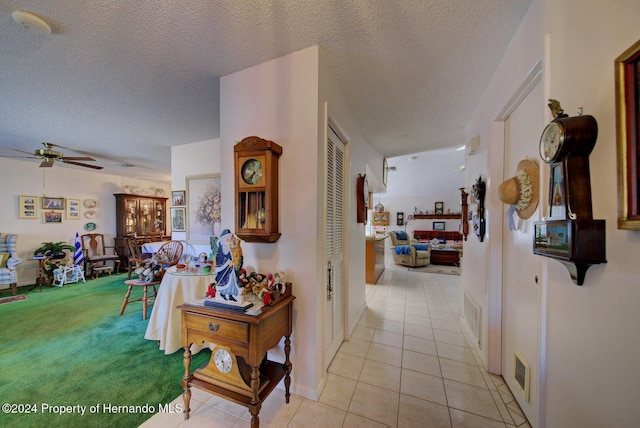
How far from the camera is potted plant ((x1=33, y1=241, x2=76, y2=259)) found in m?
4.50

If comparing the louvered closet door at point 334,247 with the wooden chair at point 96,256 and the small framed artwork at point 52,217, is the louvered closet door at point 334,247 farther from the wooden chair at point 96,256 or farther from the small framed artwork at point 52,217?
the small framed artwork at point 52,217

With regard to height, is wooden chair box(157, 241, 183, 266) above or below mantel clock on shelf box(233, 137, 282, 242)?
below

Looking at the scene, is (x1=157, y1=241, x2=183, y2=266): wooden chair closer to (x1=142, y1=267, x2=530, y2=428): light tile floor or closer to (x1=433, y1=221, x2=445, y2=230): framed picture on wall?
(x1=142, y1=267, x2=530, y2=428): light tile floor

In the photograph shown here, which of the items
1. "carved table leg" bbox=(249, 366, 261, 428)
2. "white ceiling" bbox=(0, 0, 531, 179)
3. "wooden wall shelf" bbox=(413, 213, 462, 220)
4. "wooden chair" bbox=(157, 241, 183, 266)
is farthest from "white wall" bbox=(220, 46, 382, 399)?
"wooden wall shelf" bbox=(413, 213, 462, 220)

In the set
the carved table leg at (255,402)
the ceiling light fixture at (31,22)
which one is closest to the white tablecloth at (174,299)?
the carved table leg at (255,402)

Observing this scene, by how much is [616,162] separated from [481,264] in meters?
1.65

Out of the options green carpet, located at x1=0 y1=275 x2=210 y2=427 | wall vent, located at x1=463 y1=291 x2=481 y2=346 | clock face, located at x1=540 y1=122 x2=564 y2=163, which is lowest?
green carpet, located at x1=0 y1=275 x2=210 y2=427

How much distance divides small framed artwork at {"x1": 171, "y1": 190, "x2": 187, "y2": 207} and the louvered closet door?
2803mm

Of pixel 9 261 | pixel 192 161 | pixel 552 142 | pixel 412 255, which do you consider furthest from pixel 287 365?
pixel 9 261

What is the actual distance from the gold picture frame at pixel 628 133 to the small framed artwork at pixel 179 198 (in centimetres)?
434

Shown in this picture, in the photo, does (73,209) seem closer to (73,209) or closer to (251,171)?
(73,209)

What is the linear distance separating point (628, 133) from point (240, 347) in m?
1.86

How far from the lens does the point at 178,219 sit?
3.75 m

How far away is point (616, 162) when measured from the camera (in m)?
0.72
